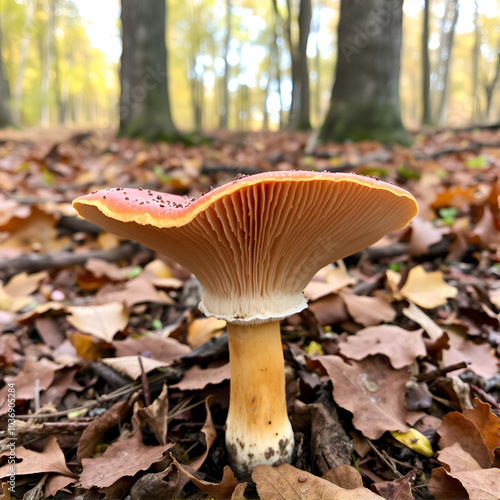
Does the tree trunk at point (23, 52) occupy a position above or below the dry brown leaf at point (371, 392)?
above

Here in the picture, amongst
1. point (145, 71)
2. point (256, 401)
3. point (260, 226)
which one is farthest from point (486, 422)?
point (145, 71)

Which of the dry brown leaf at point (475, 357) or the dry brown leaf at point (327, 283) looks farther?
the dry brown leaf at point (327, 283)

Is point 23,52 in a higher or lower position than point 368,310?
higher

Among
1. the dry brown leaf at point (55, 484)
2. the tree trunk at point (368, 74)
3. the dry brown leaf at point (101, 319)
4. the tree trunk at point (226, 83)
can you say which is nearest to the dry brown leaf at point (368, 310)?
the dry brown leaf at point (101, 319)

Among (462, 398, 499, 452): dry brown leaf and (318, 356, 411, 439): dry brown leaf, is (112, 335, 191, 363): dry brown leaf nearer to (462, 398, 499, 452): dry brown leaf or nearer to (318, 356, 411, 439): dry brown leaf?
(318, 356, 411, 439): dry brown leaf

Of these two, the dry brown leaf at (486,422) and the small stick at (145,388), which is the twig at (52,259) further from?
the dry brown leaf at (486,422)

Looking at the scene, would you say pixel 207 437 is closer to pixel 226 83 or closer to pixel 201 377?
pixel 201 377

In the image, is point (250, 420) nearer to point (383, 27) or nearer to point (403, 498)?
point (403, 498)

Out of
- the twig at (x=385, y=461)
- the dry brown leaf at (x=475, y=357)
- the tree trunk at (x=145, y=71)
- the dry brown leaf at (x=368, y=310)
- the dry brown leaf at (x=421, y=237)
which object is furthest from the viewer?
the tree trunk at (x=145, y=71)
